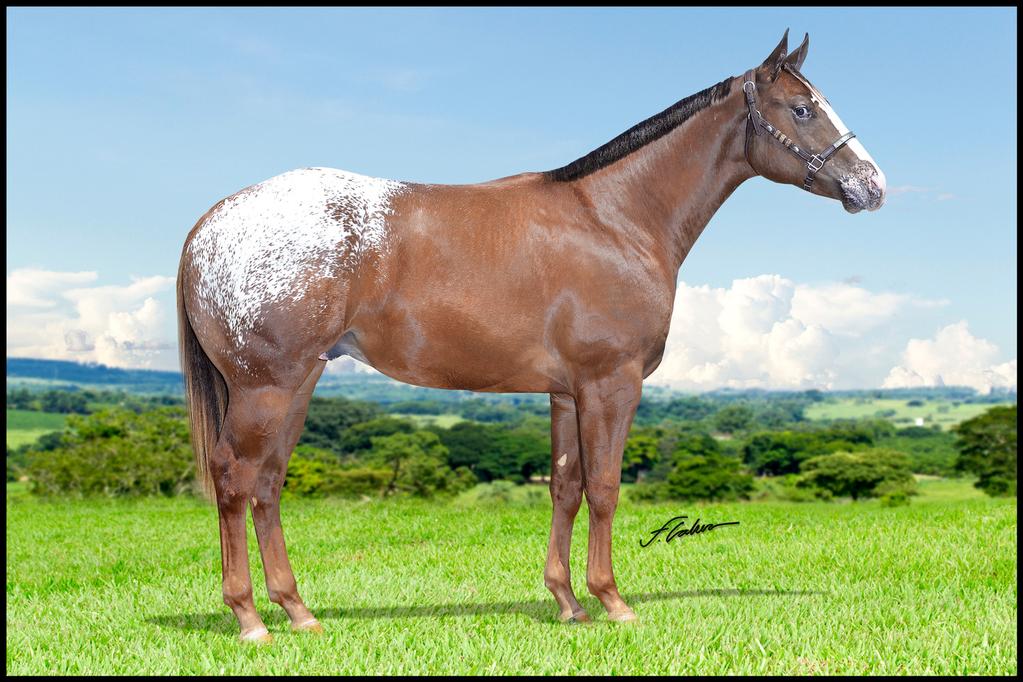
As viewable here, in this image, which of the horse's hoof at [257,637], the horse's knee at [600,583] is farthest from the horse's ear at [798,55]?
the horse's hoof at [257,637]

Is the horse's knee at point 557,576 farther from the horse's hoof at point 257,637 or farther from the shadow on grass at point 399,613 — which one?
the horse's hoof at point 257,637

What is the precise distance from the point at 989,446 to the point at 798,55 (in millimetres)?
36694

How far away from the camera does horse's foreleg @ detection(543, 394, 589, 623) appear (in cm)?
569

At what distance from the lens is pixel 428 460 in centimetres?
2906

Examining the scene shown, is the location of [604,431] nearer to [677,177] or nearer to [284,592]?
[677,177]

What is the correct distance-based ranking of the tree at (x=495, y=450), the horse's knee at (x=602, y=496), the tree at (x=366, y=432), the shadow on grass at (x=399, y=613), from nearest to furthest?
the horse's knee at (x=602, y=496) → the shadow on grass at (x=399, y=613) → the tree at (x=366, y=432) → the tree at (x=495, y=450)

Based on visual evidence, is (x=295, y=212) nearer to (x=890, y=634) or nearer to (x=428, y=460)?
(x=890, y=634)

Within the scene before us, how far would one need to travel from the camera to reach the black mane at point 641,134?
562 centimetres

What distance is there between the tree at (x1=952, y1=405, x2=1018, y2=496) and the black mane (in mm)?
35146

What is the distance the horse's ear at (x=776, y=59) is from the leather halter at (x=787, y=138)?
0.27 feet

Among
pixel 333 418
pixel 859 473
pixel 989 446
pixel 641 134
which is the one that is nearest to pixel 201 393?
pixel 641 134

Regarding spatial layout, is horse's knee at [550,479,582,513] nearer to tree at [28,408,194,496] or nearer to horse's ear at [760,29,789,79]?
horse's ear at [760,29,789,79]

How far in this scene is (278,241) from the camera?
5.05 m

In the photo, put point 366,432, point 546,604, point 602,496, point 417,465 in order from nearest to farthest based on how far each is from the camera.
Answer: point 602,496 < point 546,604 < point 417,465 < point 366,432
